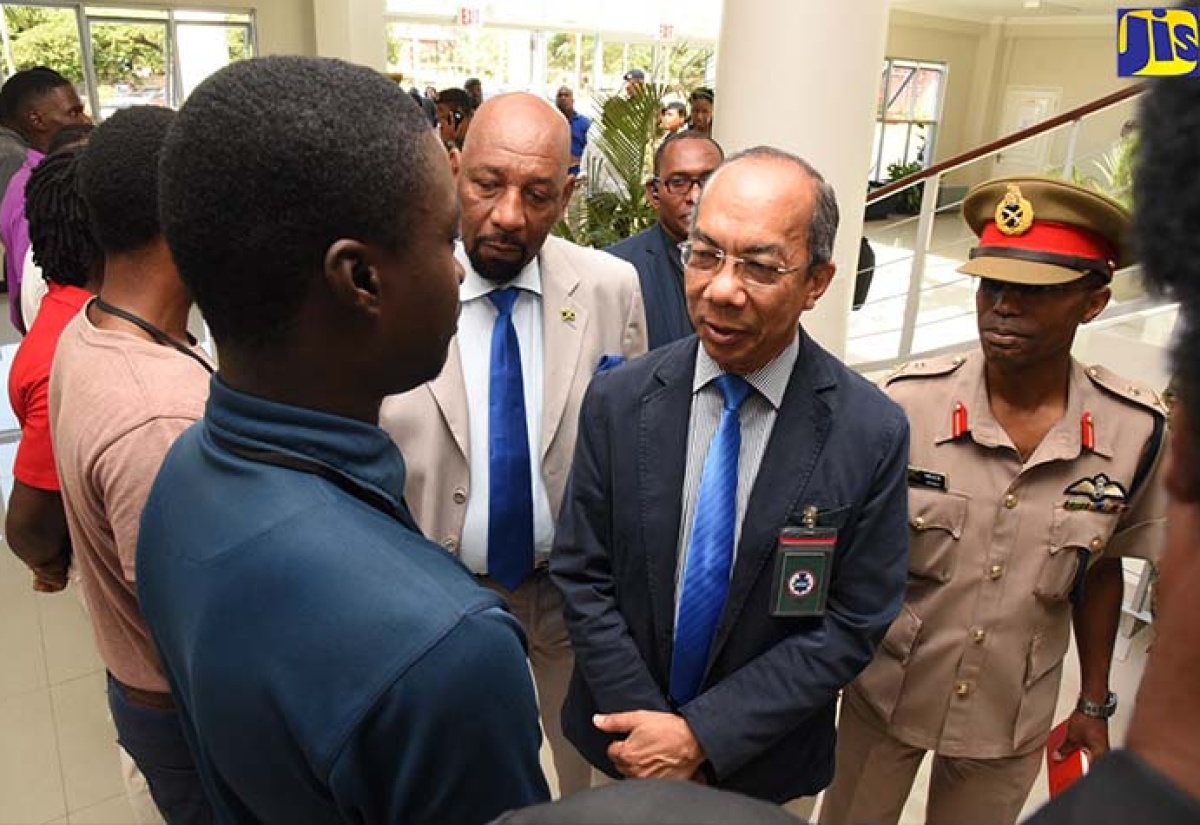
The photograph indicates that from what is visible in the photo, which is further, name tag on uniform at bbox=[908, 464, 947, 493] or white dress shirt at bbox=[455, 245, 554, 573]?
white dress shirt at bbox=[455, 245, 554, 573]

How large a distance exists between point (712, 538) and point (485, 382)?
0.61m

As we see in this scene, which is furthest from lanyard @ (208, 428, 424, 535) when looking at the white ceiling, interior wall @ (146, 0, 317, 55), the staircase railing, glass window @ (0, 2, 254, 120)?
the white ceiling

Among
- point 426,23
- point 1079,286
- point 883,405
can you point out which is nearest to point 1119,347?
point 1079,286

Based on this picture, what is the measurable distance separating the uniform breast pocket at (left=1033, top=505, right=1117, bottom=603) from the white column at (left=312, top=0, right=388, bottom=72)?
32.4 ft

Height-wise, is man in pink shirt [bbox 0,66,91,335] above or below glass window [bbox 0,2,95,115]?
below

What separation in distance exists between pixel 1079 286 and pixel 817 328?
1.64 metres

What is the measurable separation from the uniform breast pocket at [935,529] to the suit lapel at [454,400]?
0.87 m

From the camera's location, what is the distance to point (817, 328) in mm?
3137

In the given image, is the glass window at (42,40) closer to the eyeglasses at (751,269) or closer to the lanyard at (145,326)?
the lanyard at (145,326)

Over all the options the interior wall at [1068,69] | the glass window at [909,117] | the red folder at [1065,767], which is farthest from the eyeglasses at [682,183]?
the glass window at [909,117]

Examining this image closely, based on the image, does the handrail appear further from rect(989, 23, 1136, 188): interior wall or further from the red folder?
rect(989, 23, 1136, 188): interior wall

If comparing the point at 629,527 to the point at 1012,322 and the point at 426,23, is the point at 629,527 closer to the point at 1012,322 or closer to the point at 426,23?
the point at 1012,322

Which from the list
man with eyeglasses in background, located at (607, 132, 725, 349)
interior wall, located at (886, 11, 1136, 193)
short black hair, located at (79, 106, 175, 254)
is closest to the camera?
short black hair, located at (79, 106, 175, 254)

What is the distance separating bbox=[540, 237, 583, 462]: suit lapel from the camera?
1.74m
